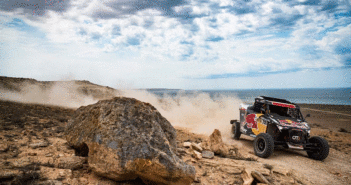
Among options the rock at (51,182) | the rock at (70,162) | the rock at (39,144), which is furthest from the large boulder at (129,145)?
the rock at (39,144)

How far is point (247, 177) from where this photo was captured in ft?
19.8

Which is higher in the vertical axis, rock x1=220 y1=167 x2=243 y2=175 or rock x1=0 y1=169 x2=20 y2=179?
rock x1=0 y1=169 x2=20 y2=179

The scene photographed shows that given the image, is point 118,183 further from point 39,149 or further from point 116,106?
point 39,149

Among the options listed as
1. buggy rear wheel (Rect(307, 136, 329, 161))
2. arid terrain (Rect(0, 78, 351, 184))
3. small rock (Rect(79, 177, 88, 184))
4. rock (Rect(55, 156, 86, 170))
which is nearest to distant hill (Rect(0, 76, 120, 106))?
arid terrain (Rect(0, 78, 351, 184))

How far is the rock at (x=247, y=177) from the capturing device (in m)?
5.79

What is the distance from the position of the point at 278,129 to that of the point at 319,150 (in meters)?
1.88

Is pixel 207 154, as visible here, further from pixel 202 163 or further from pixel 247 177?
pixel 247 177

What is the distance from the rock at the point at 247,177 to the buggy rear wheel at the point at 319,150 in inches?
211

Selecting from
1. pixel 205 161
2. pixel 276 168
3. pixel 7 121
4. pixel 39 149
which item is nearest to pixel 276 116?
pixel 276 168

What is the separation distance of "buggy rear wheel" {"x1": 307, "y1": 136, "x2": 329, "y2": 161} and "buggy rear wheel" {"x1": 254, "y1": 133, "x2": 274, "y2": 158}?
231cm

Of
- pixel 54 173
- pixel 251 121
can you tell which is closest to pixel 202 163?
pixel 54 173

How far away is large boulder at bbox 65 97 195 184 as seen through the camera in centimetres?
424

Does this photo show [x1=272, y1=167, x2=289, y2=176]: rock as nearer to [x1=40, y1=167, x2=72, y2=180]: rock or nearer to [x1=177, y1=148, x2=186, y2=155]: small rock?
[x1=177, y1=148, x2=186, y2=155]: small rock

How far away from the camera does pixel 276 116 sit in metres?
10.6
